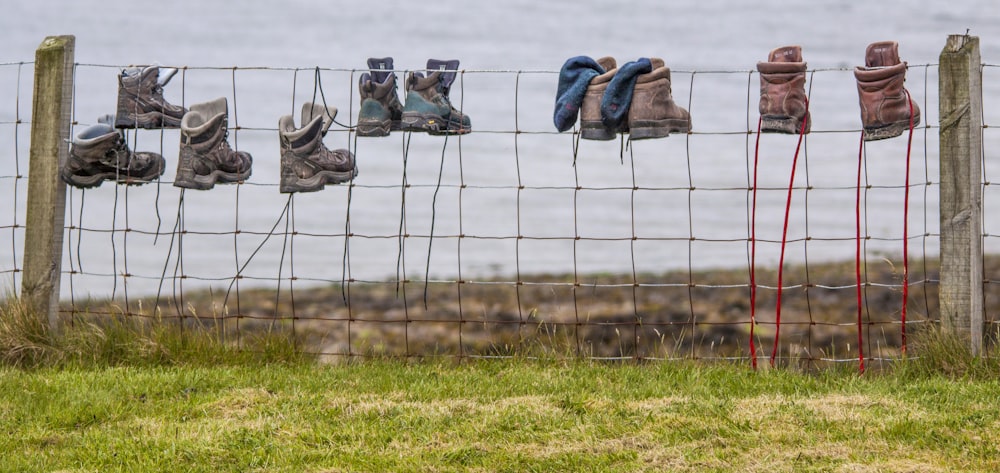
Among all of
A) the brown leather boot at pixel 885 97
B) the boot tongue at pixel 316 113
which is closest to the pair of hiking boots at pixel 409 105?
the boot tongue at pixel 316 113

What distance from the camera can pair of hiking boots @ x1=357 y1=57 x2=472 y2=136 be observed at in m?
5.88

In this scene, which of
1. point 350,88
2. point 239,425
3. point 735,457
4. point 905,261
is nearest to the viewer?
point 735,457

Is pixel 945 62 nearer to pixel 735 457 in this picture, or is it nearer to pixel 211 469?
pixel 735 457

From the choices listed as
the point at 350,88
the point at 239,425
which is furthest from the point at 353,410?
the point at 350,88

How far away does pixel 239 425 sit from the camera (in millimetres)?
4734

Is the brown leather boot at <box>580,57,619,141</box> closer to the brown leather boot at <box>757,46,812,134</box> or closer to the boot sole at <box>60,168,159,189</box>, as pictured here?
the brown leather boot at <box>757,46,812,134</box>

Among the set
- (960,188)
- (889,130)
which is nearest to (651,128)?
(889,130)

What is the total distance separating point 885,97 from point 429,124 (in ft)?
7.72

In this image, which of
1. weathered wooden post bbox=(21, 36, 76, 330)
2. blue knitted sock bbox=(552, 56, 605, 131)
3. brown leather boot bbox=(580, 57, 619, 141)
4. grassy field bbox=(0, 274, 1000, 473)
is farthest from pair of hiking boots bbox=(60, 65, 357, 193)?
brown leather boot bbox=(580, 57, 619, 141)

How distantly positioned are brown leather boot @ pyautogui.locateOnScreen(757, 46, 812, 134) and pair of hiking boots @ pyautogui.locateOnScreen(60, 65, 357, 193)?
2.23 m

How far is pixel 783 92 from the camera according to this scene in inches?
223

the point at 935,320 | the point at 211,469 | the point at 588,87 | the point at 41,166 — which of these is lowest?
the point at 211,469

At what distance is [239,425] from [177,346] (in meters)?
1.46

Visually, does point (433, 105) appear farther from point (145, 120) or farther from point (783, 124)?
point (783, 124)
